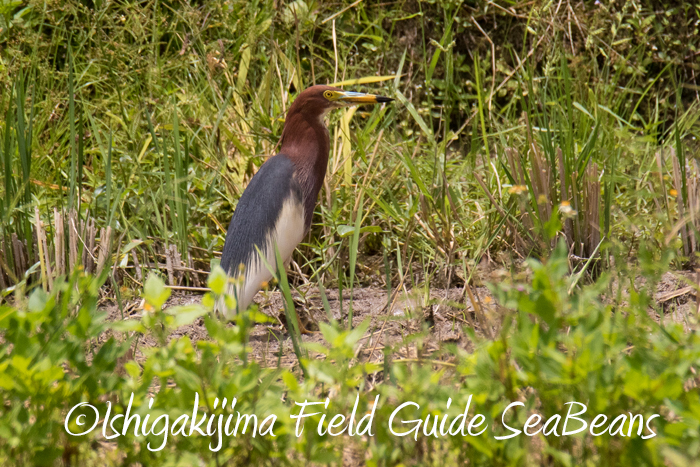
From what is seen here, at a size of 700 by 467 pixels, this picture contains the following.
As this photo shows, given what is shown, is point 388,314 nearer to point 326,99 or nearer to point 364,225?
point 364,225

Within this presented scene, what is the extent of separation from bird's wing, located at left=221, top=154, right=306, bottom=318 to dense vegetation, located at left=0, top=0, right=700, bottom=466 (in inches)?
7.0

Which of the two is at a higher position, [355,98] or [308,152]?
[355,98]

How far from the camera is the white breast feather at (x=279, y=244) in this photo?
2605 mm

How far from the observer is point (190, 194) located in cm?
308

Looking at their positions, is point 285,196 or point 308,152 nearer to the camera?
point 285,196

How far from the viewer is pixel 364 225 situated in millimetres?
3068

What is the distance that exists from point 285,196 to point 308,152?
9.5 inches

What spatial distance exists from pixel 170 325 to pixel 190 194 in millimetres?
1961

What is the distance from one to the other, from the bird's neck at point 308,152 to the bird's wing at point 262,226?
0.05 meters

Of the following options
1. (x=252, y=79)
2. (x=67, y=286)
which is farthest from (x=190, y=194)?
(x=67, y=286)

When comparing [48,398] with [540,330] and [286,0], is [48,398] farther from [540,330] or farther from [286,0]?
[286,0]

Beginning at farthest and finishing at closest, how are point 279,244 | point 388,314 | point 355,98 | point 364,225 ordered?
point 364,225
point 355,98
point 279,244
point 388,314

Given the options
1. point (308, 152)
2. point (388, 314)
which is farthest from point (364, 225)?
point (388, 314)

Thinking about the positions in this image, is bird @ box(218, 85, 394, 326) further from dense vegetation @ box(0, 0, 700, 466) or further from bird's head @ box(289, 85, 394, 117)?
dense vegetation @ box(0, 0, 700, 466)
